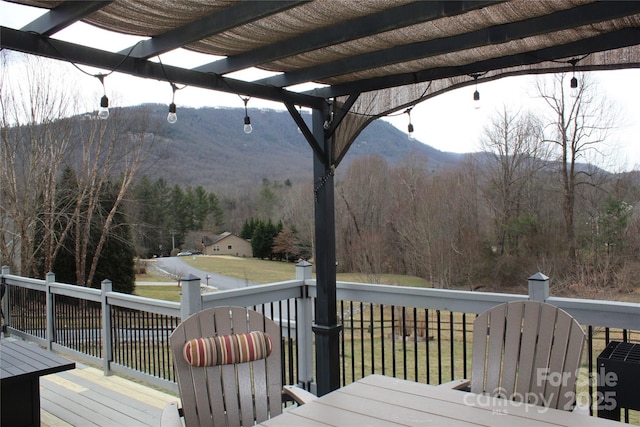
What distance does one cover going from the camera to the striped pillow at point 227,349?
78.1 inches

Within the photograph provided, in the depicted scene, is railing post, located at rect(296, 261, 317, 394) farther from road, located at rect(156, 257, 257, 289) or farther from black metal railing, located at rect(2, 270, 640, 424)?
road, located at rect(156, 257, 257, 289)

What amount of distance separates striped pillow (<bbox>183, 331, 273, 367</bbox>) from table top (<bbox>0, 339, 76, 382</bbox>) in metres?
1.40

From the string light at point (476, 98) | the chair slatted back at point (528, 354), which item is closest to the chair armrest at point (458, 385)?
the chair slatted back at point (528, 354)

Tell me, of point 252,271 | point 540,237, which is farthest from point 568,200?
point 252,271

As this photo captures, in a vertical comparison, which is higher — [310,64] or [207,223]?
[310,64]

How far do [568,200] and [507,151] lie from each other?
97.2 inches

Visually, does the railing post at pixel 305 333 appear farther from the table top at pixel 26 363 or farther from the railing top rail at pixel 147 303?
the table top at pixel 26 363

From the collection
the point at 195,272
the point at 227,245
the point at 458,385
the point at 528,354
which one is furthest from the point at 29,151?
the point at 528,354

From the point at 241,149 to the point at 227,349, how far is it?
17.8 m

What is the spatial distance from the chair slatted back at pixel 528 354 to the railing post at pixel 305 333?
1.94 metres

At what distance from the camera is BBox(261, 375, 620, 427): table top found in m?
1.53

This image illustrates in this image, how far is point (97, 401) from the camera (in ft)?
13.2

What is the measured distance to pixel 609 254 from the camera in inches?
453

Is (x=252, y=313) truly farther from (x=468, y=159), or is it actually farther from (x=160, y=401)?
(x=468, y=159)
